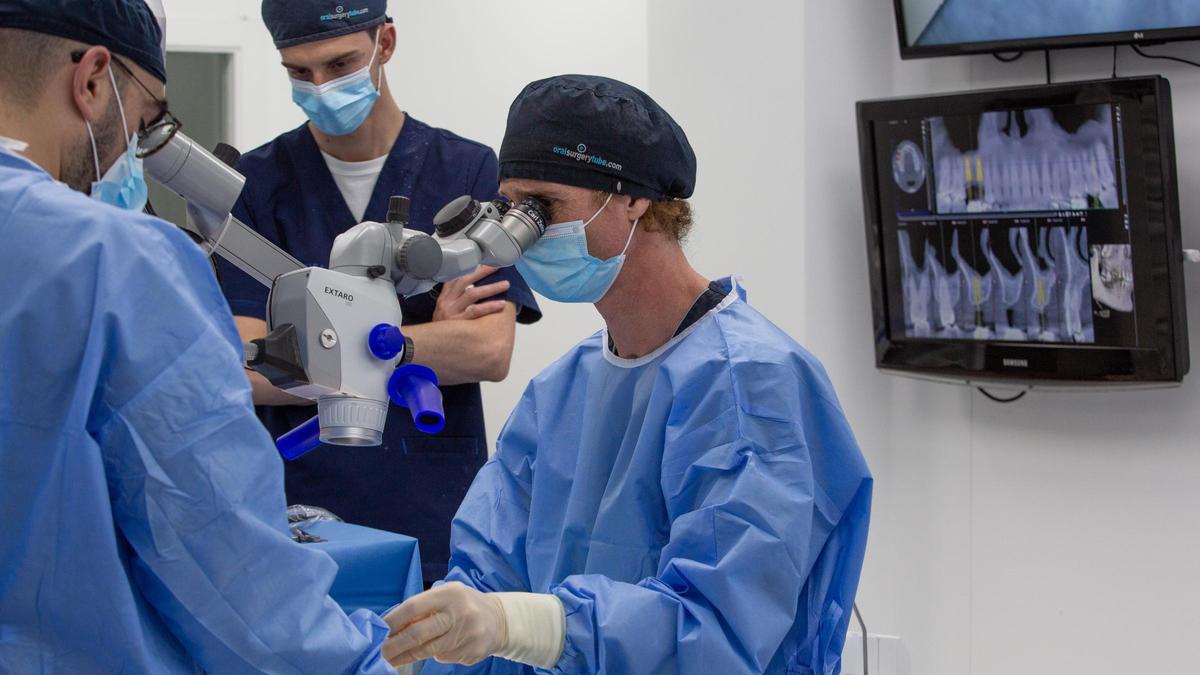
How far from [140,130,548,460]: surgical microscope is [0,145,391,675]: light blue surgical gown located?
19 cm

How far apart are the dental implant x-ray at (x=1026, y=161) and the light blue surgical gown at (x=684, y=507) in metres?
1.31

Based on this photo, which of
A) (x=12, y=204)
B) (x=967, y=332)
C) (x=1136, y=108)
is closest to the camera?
(x=12, y=204)

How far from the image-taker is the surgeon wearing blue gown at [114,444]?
97 cm

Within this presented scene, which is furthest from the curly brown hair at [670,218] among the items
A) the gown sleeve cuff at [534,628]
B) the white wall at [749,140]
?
the white wall at [749,140]

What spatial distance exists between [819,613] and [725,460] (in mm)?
234

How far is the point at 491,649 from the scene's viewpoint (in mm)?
1418

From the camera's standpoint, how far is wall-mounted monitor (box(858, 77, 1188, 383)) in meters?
2.66

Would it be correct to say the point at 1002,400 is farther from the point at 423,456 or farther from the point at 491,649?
the point at 491,649

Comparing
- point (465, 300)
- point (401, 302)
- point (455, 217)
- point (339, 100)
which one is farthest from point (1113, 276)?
point (455, 217)

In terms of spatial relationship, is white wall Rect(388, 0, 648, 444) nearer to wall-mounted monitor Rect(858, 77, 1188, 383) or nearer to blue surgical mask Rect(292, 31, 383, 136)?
wall-mounted monitor Rect(858, 77, 1188, 383)

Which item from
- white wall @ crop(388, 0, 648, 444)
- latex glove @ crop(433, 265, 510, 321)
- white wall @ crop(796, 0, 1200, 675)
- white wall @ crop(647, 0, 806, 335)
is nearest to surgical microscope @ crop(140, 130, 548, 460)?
latex glove @ crop(433, 265, 510, 321)

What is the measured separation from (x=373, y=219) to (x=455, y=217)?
89 centimetres

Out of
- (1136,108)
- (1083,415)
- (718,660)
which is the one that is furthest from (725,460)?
(1083,415)

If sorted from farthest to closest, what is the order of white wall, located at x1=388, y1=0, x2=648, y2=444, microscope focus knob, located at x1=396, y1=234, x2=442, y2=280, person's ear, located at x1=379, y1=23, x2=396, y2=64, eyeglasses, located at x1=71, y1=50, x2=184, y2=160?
white wall, located at x1=388, y1=0, x2=648, y2=444 < person's ear, located at x1=379, y1=23, x2=396, y2=64 < microscope focus knob, located at x1=396, y1=234, x2=442, y2=280 < eyeglasses, located at x1=71, y1=50, x2=184, y2=160
